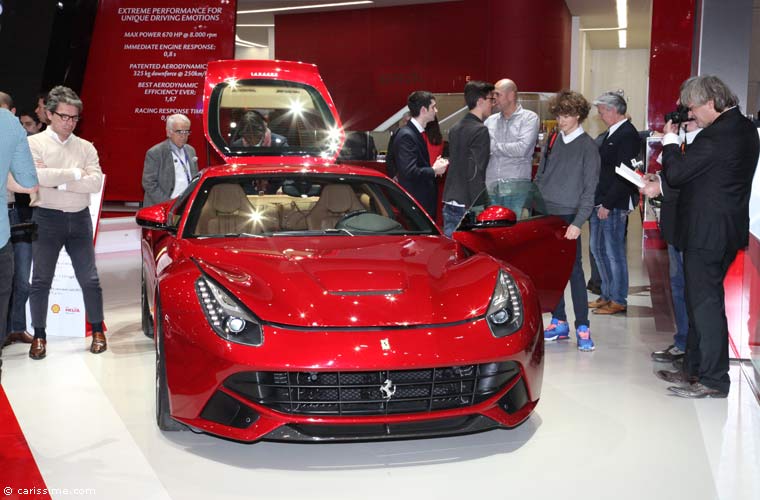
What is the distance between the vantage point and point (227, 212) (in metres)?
4.07

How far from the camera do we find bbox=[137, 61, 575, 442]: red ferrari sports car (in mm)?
3000

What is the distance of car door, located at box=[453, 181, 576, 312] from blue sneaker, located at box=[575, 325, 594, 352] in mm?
362

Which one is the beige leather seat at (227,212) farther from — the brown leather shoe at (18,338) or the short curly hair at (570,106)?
the short curly hair at (570,106)

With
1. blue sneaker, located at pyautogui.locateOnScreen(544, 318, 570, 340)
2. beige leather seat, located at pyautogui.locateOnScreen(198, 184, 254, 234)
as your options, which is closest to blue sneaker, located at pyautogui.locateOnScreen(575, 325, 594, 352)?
blue sneaker, located at pyautogui.locateOnScreen(544, 318, 570, 340)

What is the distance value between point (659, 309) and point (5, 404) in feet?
15.3

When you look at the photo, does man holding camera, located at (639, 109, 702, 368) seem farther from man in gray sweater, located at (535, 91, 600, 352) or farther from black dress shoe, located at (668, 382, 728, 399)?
man in gray sweater, located at (535, 91, 600, 352)

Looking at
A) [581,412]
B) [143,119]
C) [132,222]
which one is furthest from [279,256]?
[143,119]

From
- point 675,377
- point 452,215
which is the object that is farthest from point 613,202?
point 675,377

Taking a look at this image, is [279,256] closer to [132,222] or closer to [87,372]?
[87,372]

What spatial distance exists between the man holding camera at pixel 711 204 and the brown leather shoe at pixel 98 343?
3.27 metres

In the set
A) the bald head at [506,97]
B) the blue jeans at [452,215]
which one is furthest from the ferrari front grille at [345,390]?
the bald head at [506,97]

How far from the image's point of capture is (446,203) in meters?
5.99

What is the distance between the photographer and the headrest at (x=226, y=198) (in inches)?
161

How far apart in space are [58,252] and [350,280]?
2464 millimetres
